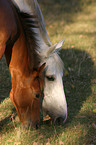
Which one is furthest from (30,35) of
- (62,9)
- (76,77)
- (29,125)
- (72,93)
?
(62,9)

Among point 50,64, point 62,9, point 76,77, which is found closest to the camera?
point 50,64

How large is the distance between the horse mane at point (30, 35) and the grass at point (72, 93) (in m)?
0.83

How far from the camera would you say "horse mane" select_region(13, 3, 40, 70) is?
244 cm

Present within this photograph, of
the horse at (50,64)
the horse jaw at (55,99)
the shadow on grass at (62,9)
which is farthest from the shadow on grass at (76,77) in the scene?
the shadow on grass at (62,9)

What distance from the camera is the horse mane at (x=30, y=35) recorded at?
244 centimetres

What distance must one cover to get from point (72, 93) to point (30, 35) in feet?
5.94

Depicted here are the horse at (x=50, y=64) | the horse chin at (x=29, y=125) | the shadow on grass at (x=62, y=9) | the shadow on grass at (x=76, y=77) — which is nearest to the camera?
the horse at (x=50, y=64)

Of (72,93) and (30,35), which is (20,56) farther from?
(72,93)

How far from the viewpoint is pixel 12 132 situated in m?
2.76

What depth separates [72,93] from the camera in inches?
155

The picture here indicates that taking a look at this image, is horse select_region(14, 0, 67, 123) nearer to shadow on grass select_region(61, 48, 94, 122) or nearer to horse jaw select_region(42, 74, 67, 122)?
horse jaw select_region(42, 74, 67, 122)

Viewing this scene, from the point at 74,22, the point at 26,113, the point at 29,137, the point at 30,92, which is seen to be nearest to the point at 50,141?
the point at 29,137

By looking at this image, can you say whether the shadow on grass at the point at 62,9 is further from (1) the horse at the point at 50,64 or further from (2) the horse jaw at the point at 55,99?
(2) the horse jaw at the point at 55,99

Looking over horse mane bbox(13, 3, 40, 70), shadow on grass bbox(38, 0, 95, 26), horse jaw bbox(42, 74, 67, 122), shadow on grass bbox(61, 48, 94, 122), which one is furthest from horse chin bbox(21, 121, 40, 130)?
shadow on grass bbox(38, 0, 95, 26)
